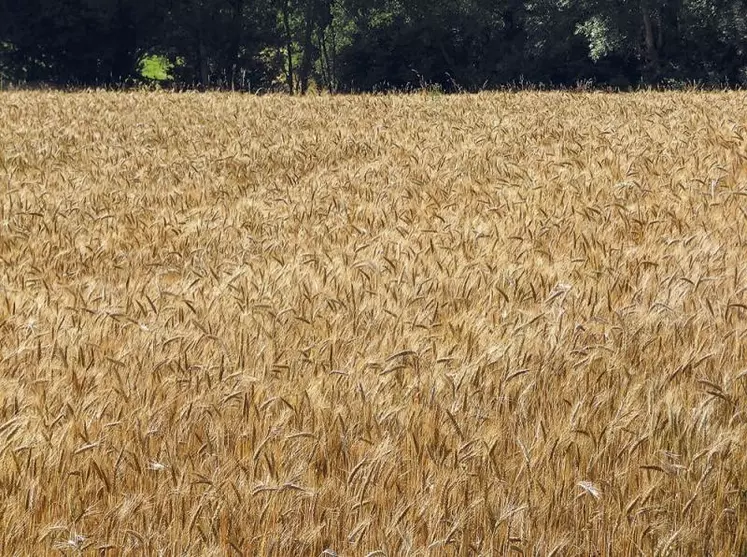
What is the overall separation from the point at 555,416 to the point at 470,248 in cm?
219

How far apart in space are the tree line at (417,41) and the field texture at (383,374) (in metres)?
26.1

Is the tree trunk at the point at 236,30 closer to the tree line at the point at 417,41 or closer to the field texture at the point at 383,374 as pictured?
the tree line at the point at 417,41

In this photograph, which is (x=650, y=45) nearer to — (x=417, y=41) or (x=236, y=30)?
(x=417, y=41)

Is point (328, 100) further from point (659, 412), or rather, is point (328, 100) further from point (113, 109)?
point (659, 412)

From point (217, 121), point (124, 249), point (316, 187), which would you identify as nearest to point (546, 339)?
point (124, 249)

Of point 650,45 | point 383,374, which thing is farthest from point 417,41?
point 383,374

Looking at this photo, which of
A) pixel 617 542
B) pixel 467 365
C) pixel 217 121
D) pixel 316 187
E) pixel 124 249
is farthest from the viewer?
pixel 217 121

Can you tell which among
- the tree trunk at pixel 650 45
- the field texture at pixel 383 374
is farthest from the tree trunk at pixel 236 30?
the field texture at pixel 383 374

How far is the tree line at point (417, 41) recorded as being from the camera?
33.7 m

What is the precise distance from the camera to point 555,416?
2.89 meters

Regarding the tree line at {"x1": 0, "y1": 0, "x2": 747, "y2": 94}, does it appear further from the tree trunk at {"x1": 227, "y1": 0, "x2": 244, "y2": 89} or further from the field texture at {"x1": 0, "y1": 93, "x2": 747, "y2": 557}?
the field texture at {"x1": 0, "y1": 93, "x2": 747, "y2": 557}

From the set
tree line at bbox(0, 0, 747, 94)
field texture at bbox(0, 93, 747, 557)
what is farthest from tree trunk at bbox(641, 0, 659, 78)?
field texture at bbox(0, 93, 747, 557)

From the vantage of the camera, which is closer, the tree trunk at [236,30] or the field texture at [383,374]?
the field texture at [383,374]

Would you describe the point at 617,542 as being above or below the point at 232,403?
below
